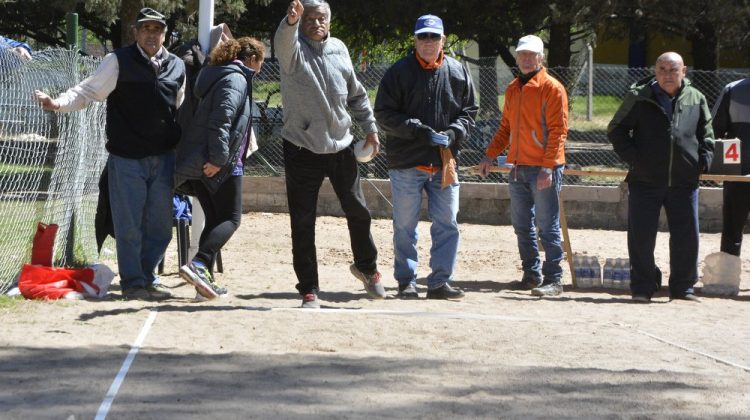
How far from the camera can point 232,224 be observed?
806cm

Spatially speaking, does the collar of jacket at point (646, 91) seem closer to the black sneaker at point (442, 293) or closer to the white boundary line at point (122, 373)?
the black sneaker at point (442, 293)

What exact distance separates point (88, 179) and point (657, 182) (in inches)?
185

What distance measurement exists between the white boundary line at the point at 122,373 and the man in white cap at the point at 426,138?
2.19m

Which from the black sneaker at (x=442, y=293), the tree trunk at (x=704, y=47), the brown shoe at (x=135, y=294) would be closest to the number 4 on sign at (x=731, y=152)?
the black sneaker at (x=442, y=293)

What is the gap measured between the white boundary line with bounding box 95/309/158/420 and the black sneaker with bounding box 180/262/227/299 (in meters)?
0.52

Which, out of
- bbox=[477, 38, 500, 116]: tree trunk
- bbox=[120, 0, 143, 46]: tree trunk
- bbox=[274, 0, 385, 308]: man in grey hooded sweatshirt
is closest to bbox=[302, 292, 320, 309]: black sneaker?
bbox=[274, 0, 385, 308]: man in grey hooded sweatshirt

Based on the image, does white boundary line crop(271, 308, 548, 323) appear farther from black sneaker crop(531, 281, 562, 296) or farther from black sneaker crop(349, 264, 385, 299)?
black sneaker crop(531, 281, 562, 296)

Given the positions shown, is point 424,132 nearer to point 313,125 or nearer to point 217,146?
point 313,125

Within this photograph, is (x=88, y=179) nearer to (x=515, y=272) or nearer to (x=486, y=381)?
(x=515, y=272)

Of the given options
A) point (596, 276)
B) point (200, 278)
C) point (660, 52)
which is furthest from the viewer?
point (660, 52)

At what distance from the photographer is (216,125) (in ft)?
25.3

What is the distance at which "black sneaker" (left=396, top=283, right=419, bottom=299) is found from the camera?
28.3ft

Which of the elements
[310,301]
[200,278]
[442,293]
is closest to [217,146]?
[200,278]

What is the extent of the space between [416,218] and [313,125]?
4.37 feet
